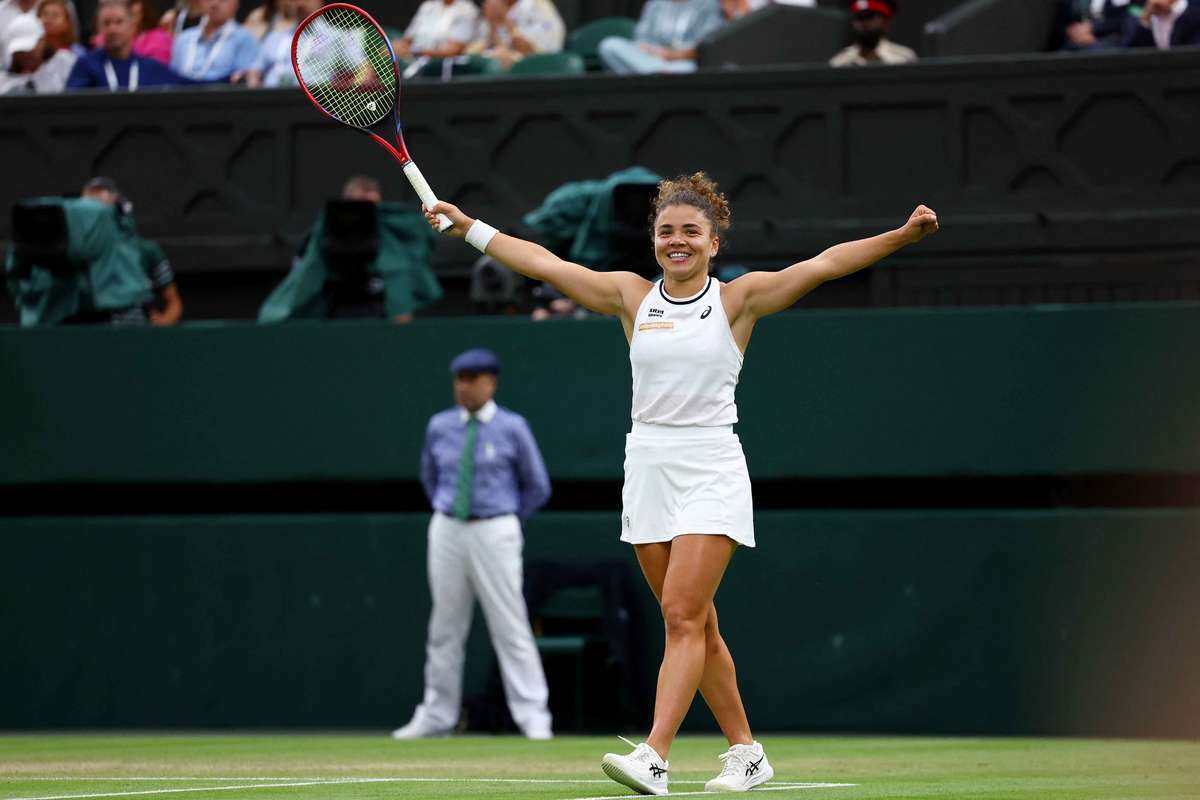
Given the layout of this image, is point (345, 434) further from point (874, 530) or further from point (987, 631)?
point (987, 631)

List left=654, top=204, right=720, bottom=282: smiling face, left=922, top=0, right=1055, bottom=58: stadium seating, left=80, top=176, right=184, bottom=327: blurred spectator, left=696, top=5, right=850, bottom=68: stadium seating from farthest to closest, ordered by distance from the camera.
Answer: left=696, top=5, right=850, bottom=68: stadium seating
left=922, top=0, right=1055, bottom=58: stadium seating
left=80, top=176, right=184, bottom=327: blurred spectator
left=654, top=204, right=720, bottom=282: smiling face

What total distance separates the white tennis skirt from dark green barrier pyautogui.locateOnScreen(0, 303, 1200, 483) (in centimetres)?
621

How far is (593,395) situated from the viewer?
44.0ft

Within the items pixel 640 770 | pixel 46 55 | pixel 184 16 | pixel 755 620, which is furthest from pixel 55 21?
pixel 640 770

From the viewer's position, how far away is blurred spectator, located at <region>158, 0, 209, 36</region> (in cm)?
1658

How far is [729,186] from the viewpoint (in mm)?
14695

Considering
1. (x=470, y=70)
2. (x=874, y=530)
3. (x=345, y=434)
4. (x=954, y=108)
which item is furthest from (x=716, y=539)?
(x=470, y=70)

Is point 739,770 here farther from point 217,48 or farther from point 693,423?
point 217,48

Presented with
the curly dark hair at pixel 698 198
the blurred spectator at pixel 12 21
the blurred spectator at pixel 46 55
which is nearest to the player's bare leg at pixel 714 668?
the curly dark hair at pixel 698 198

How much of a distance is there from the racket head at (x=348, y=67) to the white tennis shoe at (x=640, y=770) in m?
3.00

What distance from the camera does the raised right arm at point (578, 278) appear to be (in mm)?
7098

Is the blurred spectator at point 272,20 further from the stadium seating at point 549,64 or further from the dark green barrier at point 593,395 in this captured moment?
the dark green barrier at point 593,395

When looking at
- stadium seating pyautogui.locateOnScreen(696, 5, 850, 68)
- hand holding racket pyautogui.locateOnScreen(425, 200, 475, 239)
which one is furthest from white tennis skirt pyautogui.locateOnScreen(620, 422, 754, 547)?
stadium seating pyautogui.locateOnScreen(696, 5, 850, 68)

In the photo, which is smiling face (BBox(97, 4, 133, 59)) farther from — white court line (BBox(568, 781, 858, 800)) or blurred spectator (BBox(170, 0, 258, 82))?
white court line (BBox(568, 781, 858, 800))
